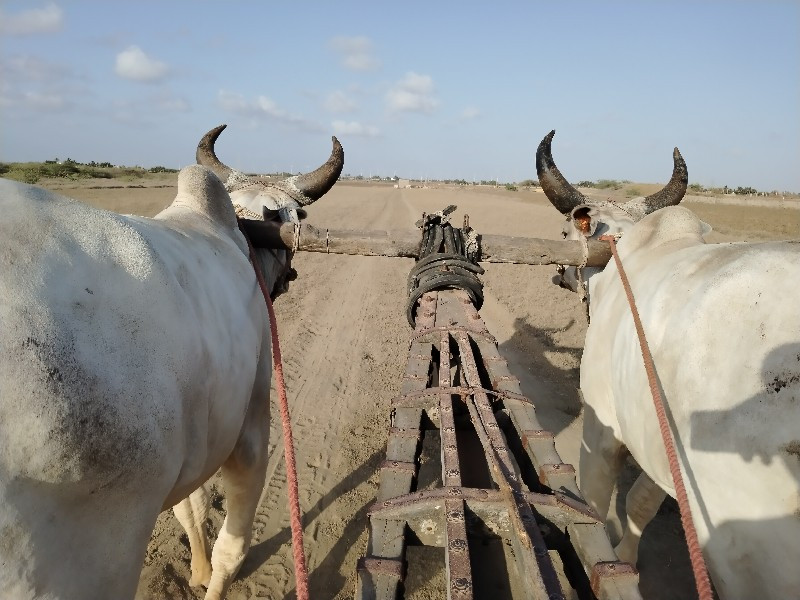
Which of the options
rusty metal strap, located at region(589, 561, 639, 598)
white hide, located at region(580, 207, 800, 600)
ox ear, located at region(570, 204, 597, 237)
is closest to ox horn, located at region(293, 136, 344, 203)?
ox ear, located at region(570, 204, 597, 237)

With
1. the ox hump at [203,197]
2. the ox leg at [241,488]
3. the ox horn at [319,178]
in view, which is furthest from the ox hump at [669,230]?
the ox hump at [203,197]

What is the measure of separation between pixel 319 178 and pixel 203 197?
1222 millimetres

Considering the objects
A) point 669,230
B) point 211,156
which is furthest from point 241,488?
point 669,230

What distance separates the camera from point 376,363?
636cm

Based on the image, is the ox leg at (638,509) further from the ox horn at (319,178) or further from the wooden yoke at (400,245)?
the ox horn at (319,178)

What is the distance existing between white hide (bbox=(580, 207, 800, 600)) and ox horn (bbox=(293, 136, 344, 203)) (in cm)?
230

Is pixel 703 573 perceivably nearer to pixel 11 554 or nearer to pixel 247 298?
pixel 11 554

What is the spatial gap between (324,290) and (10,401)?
8.27 metres

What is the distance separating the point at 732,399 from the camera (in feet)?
5.84

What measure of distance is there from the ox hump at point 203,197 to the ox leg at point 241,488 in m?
0.81

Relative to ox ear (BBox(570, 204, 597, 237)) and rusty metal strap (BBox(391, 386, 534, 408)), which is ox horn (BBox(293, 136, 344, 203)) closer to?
ox ear (BBox(570, 204, 597, 237))

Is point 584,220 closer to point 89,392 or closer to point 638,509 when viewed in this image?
point 638,509

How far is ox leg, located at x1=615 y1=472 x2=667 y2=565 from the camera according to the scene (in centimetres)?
326

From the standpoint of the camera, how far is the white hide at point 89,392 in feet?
3.48
